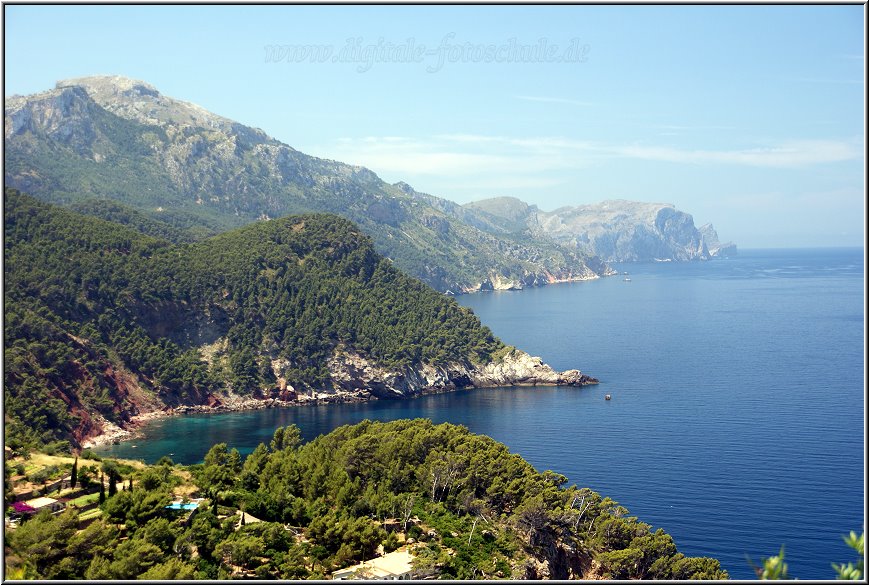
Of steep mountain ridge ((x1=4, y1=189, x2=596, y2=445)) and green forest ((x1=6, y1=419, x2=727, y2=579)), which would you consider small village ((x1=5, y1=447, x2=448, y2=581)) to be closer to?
green forest ((x1=6, y1=419, x2=727, y2=579))

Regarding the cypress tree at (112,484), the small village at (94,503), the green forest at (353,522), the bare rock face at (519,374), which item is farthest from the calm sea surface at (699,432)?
the cypress tree at (112,484)

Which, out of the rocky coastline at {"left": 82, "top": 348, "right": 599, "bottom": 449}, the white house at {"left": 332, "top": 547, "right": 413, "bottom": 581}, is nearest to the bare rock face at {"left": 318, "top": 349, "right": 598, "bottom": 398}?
the rocky coastline at {"left": 82, "top": 348, "right": 599, "bottom": 449}

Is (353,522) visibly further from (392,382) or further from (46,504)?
(392,382)

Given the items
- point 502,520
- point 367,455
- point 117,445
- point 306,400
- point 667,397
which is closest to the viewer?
point 502,520

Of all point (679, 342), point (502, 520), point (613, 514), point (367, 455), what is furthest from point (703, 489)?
point (679, 342)

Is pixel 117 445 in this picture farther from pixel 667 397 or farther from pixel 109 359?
pixel 667 397

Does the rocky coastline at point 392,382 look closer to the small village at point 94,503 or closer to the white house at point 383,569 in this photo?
the small village at point 94,503
